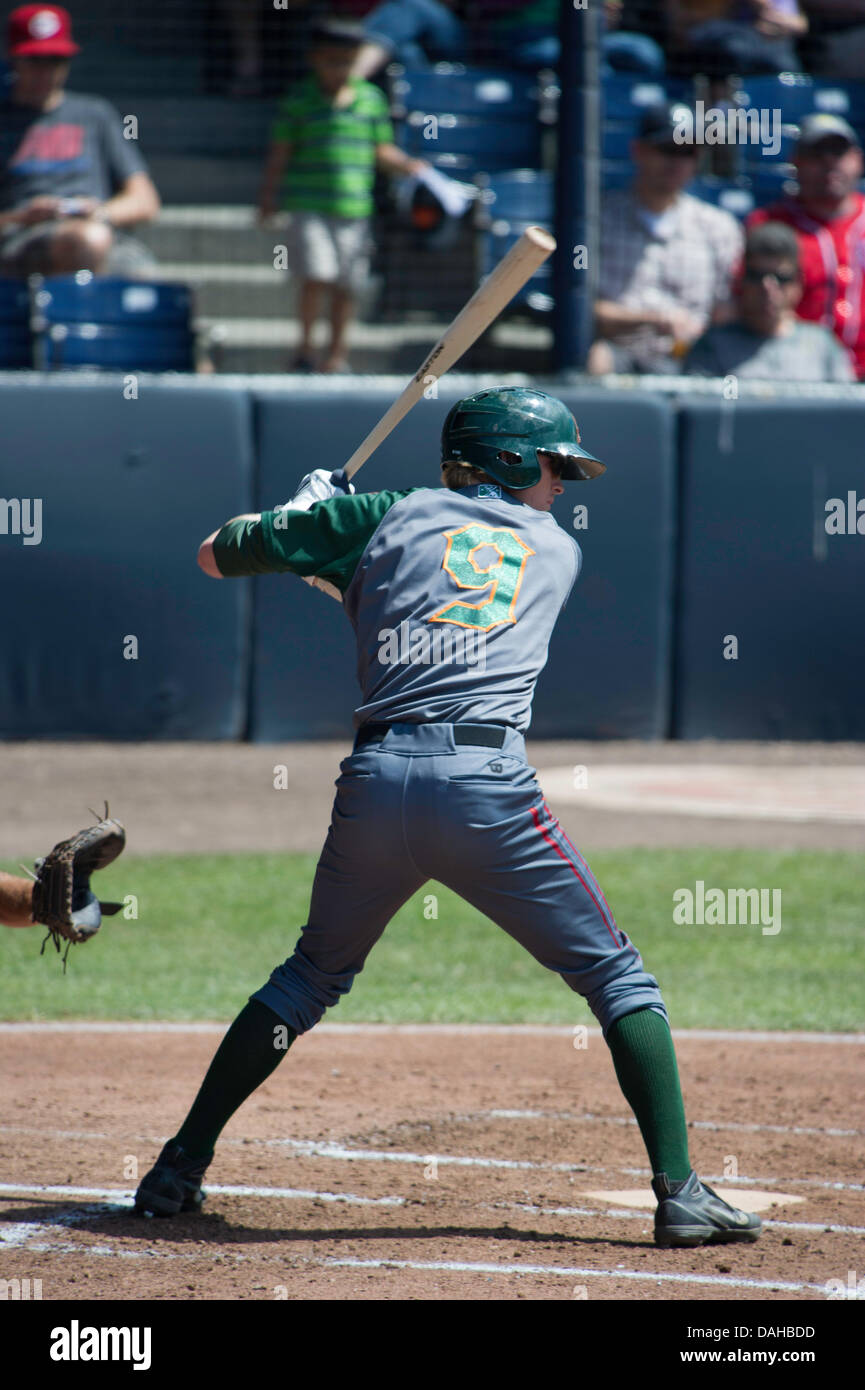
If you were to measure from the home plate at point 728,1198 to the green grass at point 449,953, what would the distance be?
1636 mm

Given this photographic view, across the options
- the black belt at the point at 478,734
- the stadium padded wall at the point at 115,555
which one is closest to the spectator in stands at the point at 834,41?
the stadium padded wall at the point at 115,555

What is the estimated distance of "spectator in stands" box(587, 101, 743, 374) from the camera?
31.1ft

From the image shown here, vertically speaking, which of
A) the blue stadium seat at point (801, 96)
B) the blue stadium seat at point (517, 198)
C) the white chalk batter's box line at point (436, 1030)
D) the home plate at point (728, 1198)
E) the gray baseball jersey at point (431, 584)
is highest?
the blue stadium seat at point (801, 96)

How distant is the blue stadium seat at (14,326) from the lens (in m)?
9.20

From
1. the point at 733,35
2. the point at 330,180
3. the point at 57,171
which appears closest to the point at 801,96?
the point at 733,35

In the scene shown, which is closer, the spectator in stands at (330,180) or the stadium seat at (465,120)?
the spectator in stands at (330,180)

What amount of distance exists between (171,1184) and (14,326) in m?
6.57

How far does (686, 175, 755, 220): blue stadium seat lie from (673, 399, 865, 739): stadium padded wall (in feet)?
6.28

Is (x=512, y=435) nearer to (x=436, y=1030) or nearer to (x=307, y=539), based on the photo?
(x=307, y=539)

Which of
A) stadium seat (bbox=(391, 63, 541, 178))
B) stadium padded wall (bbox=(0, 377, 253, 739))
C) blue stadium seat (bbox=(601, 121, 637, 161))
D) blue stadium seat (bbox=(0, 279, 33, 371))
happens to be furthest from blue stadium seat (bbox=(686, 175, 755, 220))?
blue stadium seat (bbox=(0, 279, 33, 371))

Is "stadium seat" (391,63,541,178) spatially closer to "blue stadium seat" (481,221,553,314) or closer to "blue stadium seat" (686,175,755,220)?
"blue stadium seat" (481,221,553,314)

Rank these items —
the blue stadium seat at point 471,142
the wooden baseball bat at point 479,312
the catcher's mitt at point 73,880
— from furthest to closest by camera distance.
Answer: the blue stadium seat at point 471,142 < the catcher's mitt at point 73,880 < the wooden baseball bat at point 479,312

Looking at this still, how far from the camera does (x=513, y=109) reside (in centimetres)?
1060

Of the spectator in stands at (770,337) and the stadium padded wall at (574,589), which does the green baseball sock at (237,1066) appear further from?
the spectator in stands at (770,337)
